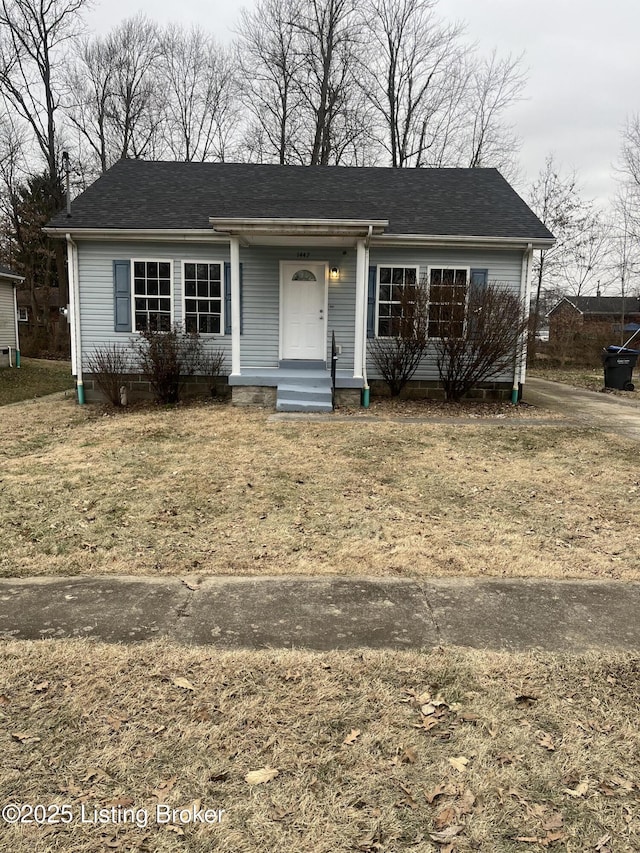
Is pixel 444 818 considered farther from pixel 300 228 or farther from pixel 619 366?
pixel 619 366

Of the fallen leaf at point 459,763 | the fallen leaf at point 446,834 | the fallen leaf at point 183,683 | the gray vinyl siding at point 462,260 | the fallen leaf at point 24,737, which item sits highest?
the gray vinyl siding at point 462,260

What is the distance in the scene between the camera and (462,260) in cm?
1116

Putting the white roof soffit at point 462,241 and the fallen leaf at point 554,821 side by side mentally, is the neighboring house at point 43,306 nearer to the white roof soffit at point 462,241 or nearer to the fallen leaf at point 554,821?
the white roof soffit at point 462,241

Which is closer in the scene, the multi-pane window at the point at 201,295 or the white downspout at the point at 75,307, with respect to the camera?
the white downspout at the point at 75,307

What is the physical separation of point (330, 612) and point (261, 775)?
47.8 inches

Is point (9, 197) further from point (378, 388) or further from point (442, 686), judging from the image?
point (442, 686)

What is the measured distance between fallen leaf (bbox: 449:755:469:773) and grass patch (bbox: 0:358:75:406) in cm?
1256

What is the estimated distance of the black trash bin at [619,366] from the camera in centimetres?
1388

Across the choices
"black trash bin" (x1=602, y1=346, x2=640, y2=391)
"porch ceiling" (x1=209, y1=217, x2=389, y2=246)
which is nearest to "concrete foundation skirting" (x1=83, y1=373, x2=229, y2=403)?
"porch ceiling" (x1=209, y1=217, x2=389, y2=246)

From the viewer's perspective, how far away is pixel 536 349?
72.1 feet

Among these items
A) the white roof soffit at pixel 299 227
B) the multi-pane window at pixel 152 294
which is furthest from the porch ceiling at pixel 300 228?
the multi-pane window at pixel 152 294

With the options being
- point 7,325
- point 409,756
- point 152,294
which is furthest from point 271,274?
point 7,325

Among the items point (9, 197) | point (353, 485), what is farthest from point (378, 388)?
point (9, 197)

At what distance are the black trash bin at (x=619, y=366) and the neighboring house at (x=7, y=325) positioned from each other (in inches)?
714
